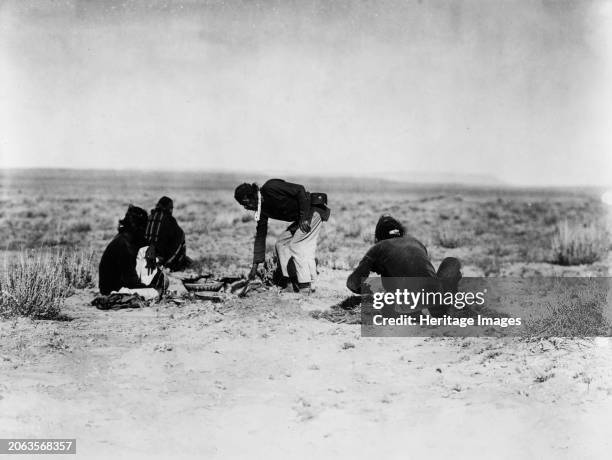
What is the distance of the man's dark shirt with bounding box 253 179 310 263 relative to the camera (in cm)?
744

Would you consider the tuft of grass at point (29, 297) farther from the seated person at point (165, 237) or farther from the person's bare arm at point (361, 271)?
the person's bare arm at point (361, 271)

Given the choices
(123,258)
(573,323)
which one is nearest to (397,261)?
(573,323)

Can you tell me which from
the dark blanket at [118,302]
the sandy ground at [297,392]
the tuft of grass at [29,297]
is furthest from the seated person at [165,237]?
the sandy ground at [297,392]

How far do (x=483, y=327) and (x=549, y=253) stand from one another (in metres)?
7.69

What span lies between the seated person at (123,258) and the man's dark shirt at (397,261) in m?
2.62

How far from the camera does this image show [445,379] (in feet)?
16.8

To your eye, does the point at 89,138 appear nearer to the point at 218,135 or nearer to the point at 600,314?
the point at 218,135

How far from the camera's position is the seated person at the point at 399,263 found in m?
6.25

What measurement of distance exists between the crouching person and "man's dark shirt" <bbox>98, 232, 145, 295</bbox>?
1.33m

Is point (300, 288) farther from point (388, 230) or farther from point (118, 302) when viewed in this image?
point (118, 302)

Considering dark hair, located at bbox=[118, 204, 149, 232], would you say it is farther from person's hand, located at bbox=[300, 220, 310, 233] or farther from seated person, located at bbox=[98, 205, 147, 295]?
person's hand, located at bbox=[300, 220, 310, 233]

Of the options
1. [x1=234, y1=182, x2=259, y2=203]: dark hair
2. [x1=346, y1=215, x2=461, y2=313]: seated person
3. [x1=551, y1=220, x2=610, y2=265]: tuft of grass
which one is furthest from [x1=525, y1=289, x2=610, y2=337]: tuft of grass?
[x1=551, y1=220, x2=610, y2=265]: tuft of grass

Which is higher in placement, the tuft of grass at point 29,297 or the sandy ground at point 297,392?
the tuft of grass at point 29,297

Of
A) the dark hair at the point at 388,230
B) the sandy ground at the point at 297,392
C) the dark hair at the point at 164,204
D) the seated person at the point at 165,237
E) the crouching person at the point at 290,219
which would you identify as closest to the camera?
the sandy ground at the point at 297,392
